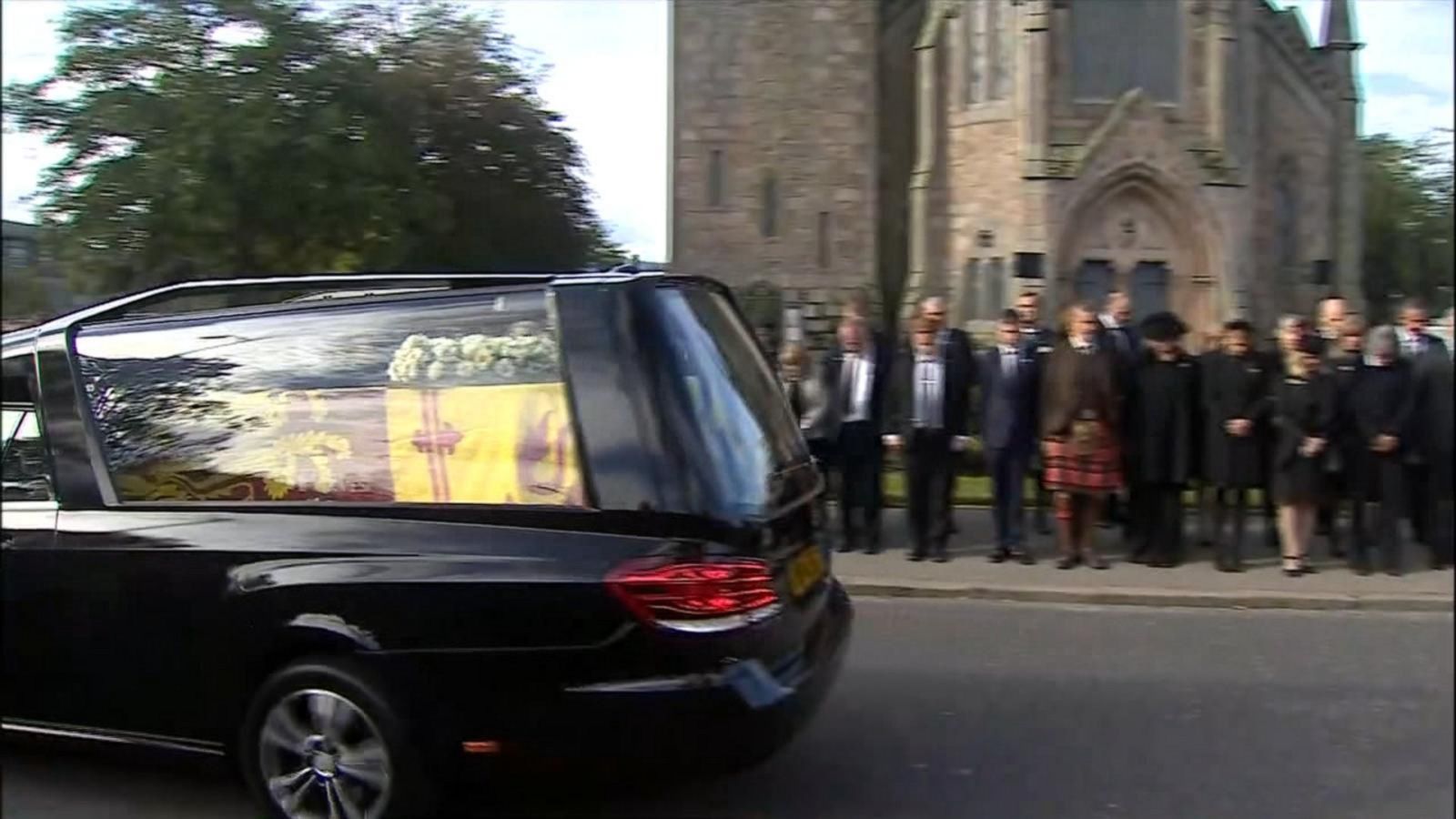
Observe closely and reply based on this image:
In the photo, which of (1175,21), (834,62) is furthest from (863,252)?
(1175,21)

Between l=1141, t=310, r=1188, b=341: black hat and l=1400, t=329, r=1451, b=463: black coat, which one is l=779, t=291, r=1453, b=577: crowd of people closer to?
l=1141, t=310, r=1188, b=341: black hat

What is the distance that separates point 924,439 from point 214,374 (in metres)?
5.83

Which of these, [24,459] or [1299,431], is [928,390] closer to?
[1299,431]

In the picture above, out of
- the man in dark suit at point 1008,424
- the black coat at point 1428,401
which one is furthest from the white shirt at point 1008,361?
the black coat at point 1428,401

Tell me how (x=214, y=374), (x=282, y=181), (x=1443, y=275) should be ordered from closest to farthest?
(x=1443, y=275) → (x=214, y=374) → (x=282, y=181)

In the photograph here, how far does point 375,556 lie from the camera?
12.9 feet

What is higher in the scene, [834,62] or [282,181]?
[834,62]

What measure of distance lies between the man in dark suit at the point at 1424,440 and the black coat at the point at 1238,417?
8.14 feet

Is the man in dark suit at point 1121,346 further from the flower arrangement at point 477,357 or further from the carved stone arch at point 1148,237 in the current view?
the carved stone arch at point 1148,237

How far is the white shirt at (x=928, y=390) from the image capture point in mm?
9211

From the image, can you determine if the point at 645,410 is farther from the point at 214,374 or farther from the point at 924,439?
the point at 924,439

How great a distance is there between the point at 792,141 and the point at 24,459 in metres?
22.5

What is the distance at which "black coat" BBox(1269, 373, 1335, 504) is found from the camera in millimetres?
8188

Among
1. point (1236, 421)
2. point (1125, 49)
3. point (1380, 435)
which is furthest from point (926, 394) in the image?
point (1125, 49)
